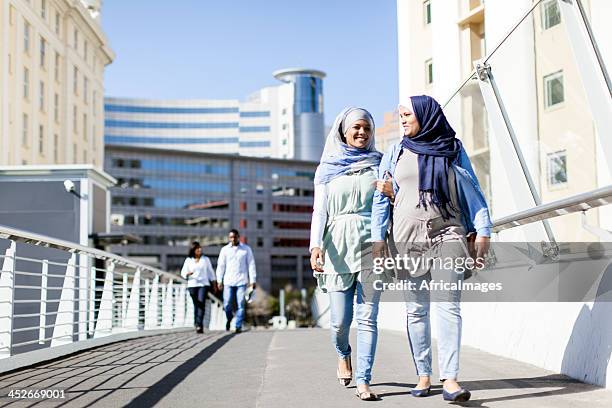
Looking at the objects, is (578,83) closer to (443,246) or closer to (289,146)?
(443,246)

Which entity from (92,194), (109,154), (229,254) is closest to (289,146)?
(109,154)

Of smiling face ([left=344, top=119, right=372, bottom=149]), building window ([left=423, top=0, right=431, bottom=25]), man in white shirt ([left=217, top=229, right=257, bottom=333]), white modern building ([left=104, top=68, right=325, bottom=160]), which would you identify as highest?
white modern building ([left=104, top=68, right=325, bottom=160])

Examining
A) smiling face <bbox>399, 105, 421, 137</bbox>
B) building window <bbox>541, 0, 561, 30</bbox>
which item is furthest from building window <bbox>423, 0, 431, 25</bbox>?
smiling face <bbox>399, 105, 421, 137</bbox>

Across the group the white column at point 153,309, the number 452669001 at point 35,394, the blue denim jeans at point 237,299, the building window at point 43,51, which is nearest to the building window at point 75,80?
the building window at point 43,51

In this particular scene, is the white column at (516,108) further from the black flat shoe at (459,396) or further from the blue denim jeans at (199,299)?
the blue denim jeans at (199,299)

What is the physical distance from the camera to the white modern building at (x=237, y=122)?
136 meters

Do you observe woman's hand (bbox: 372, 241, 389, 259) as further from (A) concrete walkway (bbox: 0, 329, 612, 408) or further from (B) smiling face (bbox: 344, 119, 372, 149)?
(A) concrete walkway (bbox: 0, 329, 612, 408)

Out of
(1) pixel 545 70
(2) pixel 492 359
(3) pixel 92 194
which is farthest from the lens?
(3) pixel 92 194

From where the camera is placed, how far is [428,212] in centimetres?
498

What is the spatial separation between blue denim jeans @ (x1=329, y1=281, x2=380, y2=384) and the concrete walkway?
21 centimetres

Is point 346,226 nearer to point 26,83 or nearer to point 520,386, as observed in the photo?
point 520,386

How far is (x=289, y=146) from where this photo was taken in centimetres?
15112

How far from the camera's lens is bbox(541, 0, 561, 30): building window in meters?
5.15

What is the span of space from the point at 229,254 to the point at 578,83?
31.3 ft
